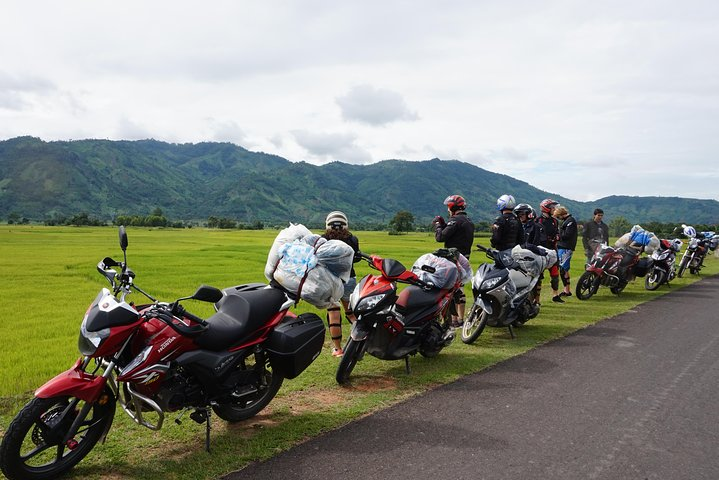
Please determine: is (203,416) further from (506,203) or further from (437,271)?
(506,203)

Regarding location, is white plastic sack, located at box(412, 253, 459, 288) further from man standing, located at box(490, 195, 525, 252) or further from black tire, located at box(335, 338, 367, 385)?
man standing, located at box(490, 195, 525, 252)

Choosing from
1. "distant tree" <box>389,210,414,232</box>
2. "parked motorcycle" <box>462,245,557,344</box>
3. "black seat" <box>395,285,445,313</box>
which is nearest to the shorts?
"parked motorcycle" <box>462,245,557,344</box>

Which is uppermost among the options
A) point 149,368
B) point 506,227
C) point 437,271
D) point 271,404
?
point 506,227

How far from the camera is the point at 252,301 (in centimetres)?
407

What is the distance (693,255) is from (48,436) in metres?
19.4

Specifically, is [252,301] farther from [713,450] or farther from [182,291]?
[182,291]

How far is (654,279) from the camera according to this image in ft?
43.2

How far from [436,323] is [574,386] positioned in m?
1.68

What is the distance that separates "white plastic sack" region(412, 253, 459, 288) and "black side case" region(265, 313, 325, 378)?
1975 millimetres

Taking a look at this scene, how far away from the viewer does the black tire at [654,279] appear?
1299cm

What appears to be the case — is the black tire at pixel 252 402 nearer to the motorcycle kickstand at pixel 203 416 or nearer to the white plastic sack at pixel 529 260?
the motorcycle kickstand at pixel 203 416

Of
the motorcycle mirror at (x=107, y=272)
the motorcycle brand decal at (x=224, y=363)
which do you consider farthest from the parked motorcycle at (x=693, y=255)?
the motorcycle mirror at (x=107, y=272)

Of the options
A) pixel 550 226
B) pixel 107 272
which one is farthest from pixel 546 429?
pixel 550 226

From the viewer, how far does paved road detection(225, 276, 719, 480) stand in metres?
3.44
